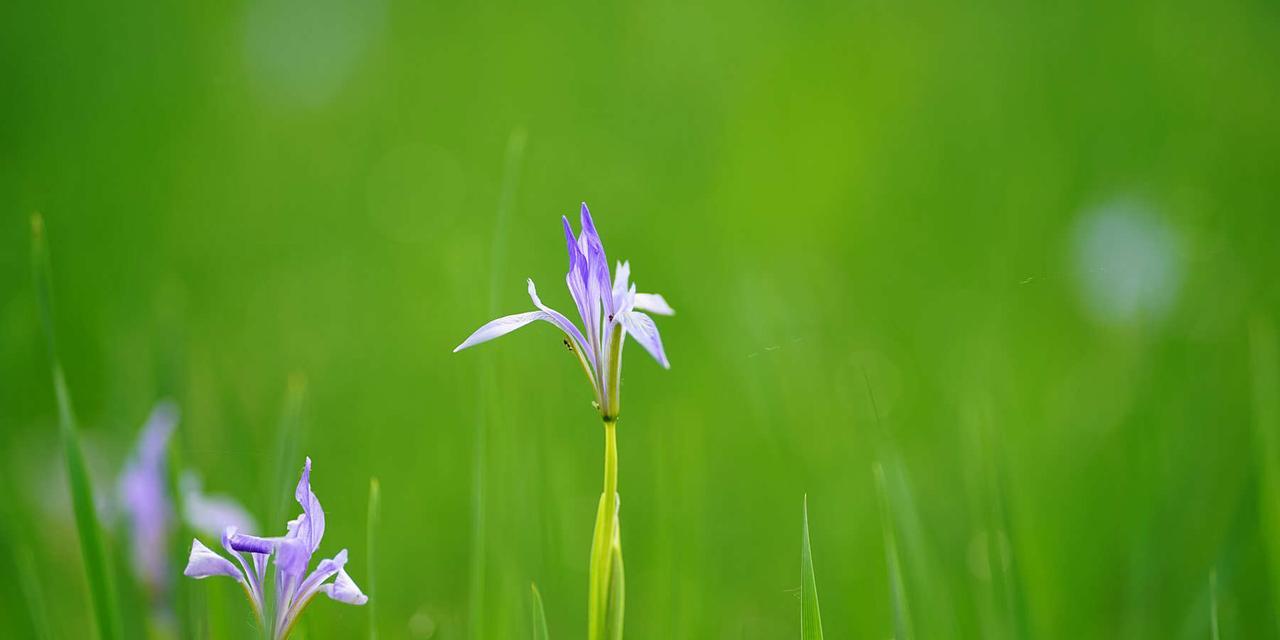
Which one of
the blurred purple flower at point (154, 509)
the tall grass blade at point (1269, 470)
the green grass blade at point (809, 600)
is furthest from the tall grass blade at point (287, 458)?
the tall grass blade at point (1269, 470)

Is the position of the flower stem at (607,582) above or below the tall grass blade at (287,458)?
below

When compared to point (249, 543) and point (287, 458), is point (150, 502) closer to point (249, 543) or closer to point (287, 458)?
point (287, 458)

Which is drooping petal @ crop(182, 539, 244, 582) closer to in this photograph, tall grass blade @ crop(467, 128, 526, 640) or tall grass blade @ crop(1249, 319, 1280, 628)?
tall grass blade @ crop(467, 128, 526, 640)

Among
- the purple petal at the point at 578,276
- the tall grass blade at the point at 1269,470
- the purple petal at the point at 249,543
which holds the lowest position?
the tall grass blade at the point at 1269,470

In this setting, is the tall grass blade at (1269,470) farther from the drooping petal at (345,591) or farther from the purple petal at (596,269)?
the drooping petal at (345,591)

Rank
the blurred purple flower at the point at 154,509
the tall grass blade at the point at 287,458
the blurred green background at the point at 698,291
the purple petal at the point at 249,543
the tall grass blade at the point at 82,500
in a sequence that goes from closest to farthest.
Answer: the purple petal at the point at 249,543
the tall grass blade at the point at 82,500
the tall grass blade at the point at 287,458
the blurred purple flower at the point at 154,509
the blurred green background at the point at 698,291

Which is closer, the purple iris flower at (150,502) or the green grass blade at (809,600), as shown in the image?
the green grass blade at (809,600)

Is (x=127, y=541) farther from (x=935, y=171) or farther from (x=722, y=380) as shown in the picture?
(x=935, y=171)

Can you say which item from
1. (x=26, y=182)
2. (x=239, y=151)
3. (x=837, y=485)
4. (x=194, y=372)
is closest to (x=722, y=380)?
(x=837, y=485)
